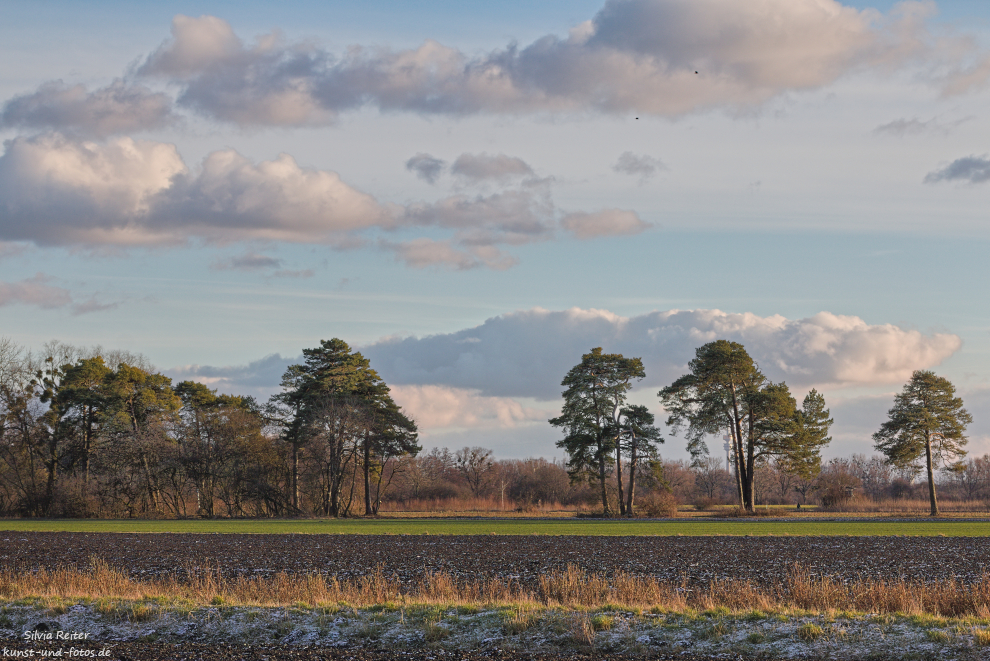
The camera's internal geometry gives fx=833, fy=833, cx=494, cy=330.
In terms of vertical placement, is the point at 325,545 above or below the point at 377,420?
below

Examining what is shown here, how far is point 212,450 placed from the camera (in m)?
76.7

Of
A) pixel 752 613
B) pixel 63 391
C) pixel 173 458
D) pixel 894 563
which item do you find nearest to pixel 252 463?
pixel 173 458

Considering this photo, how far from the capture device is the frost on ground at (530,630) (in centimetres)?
1316

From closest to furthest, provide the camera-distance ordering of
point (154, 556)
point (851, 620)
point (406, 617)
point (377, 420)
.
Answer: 1. point (851, 620)
2. point (406, 617)
3. point (154, 556)
4. point (377, 420)

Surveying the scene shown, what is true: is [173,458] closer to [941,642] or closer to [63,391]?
[63,391]

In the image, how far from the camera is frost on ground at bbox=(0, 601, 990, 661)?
13.2 metres

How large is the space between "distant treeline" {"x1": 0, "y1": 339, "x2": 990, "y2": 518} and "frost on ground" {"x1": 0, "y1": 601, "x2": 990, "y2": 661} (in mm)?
54564

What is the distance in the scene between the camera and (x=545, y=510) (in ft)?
247

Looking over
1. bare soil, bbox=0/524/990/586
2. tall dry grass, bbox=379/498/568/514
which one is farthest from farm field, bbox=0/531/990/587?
tall dry grass, bbox=379/498/568/514

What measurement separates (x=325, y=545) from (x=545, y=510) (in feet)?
132

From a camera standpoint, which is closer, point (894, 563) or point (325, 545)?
point (894, 563)

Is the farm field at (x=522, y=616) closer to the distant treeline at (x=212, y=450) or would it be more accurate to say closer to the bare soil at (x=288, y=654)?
the bare soil at (x=288, y=654)

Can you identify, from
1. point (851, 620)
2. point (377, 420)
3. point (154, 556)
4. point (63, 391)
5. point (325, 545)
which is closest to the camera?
point (851, 620)

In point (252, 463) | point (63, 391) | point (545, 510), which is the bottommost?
point (545, 510)
